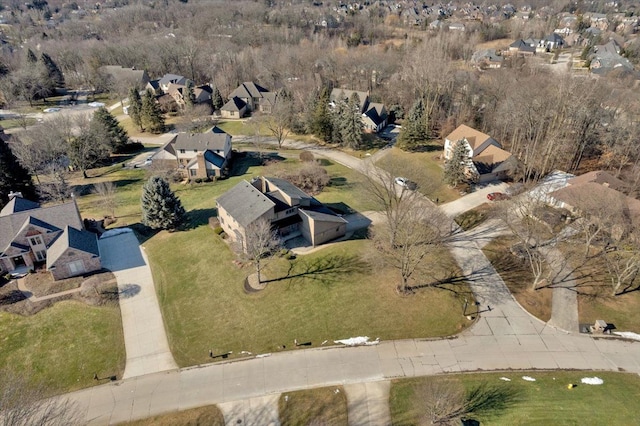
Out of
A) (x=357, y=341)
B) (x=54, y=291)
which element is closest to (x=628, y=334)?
(x=357, y=341)

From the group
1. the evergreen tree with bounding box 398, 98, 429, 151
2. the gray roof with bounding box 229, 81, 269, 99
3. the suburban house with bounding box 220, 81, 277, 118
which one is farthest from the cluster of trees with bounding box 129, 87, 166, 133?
the evergreen tree with bounding box 398, 98, 429, 151

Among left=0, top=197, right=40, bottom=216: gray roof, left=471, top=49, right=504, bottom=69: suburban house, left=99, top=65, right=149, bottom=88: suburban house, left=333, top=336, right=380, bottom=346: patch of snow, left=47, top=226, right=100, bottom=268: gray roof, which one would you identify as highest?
left=471, top=49, right=504, bottom=69: suburban house

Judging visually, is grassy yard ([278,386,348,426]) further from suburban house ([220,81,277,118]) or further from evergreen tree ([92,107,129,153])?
suburban house ([220,81,277,118])

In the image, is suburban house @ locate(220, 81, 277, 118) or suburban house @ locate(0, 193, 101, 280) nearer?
suburban house @ locate(0, 193, 101, 280)

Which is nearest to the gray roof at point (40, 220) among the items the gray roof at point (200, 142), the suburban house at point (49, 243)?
the suburban house at point (49, 243)

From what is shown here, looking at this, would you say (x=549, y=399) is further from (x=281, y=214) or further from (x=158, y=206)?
(x=158, y=206)

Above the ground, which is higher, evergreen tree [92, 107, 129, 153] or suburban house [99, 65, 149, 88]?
suburban house [99, 65, 149, 88]
